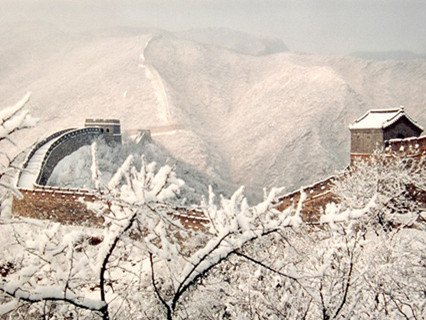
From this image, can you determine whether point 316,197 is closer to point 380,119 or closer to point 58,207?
point 380,119

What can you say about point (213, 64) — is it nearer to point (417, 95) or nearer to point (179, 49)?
point (179, 49)

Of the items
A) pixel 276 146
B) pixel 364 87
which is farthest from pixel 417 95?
pixel 276 146

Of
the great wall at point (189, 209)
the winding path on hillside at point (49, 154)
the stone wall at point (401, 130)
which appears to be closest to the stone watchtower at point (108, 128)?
the winding path on hillside at point (49, 154)

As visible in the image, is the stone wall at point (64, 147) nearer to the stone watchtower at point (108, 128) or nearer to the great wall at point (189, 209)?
the great wall at point (189, 209)

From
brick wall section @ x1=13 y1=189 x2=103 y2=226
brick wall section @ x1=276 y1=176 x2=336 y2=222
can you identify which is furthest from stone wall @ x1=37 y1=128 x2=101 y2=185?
brick wall section @ x1=276 y1=176 x2=336 y2=222

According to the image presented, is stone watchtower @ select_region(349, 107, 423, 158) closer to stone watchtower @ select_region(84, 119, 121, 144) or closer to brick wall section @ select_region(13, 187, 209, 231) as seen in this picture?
brick wall section @ select_region(13, 187, 209, 231)

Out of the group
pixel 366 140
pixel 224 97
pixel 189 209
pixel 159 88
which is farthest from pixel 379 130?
pixel 224 97
